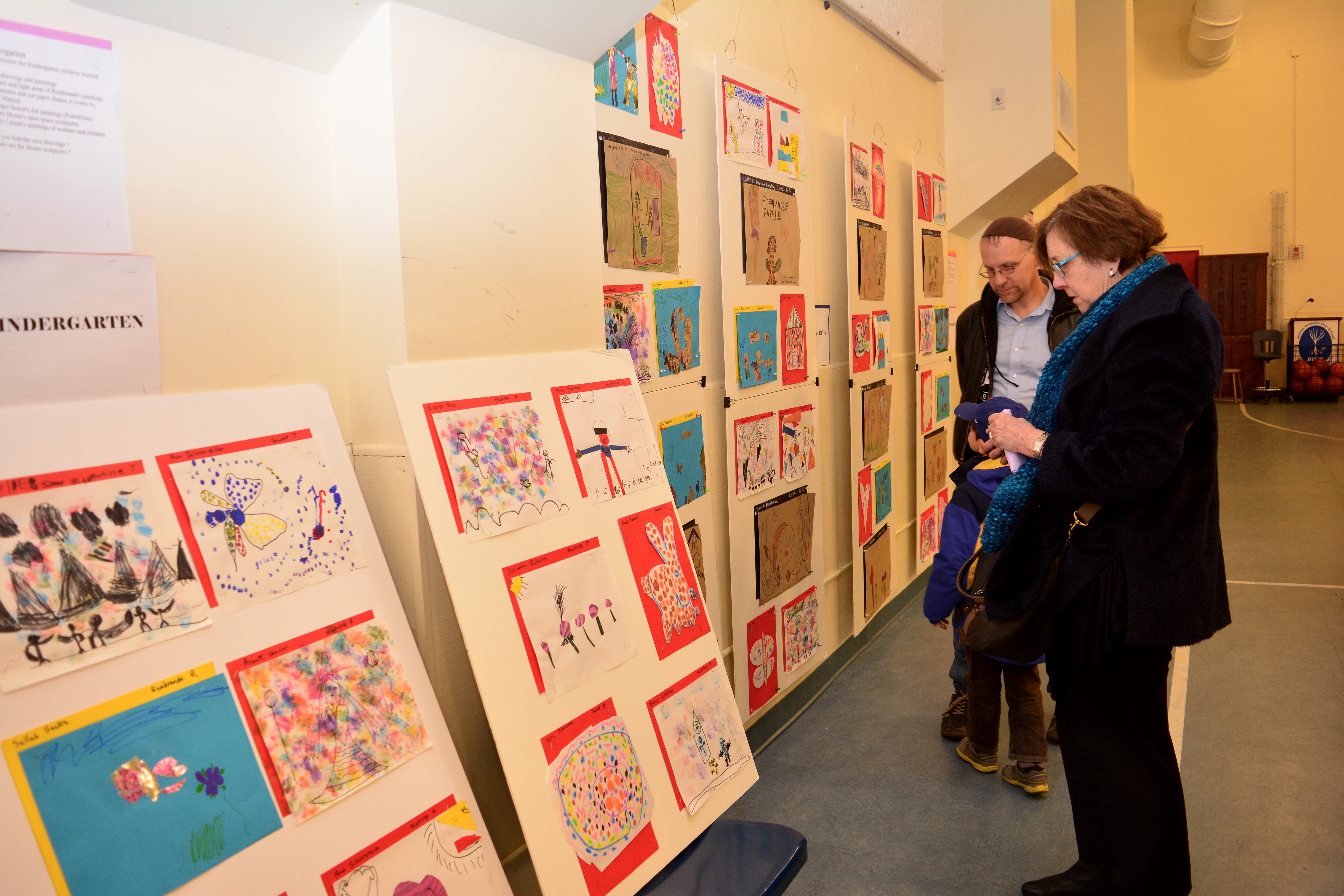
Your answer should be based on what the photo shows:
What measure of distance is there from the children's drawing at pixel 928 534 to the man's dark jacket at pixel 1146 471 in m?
2.64

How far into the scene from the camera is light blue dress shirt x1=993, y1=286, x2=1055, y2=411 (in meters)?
2.65

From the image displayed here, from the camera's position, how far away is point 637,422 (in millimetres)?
1778

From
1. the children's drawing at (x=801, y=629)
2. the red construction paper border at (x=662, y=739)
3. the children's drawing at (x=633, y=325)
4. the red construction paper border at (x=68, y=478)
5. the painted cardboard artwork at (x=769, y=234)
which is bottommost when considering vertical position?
the children's drawing at (x=801, y=629)

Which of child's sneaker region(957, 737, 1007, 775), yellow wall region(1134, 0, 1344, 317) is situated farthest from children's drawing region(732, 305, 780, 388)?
yellow wall region(1134, 0, 1344, 317)

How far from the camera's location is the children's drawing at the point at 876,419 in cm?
349

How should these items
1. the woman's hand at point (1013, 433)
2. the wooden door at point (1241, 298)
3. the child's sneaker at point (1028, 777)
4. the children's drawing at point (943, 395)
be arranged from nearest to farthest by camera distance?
the woman's hand at point (1013, 433) → the child's sneaker at point (1028, 777) → the children's drawing at point (943, 395) → the wooden door at point (1241, 298)

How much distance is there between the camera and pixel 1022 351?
268cm

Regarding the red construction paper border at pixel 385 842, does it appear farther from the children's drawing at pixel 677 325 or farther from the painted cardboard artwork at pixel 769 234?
the painted cardboard artwork at pixel 769 234

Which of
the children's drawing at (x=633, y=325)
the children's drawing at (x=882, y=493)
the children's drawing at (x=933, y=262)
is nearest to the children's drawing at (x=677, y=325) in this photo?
the children's drawing at (x=633, y=325)

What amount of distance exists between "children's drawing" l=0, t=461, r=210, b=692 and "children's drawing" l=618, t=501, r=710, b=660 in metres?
0.80

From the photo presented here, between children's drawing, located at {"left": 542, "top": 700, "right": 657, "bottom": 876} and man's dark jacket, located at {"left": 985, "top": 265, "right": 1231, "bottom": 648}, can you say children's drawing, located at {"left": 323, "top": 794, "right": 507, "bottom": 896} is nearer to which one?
children's drawing, located at {"left": 542, "top": 700, "right": 657, "bottom": 876}

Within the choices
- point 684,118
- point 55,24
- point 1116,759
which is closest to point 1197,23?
point 684,118

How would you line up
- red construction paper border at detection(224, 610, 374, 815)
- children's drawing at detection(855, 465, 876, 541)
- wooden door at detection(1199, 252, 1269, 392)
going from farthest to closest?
wooden door at detection(1199, 252, 1269, 392), children's drawing at detection(855, 465, 876, 541), red construction paper border at detection(224, 610, 374, 815)

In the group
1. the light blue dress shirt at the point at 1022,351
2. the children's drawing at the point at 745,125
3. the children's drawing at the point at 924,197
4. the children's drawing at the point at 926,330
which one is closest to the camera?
the children's drawing at the point at 745,125
